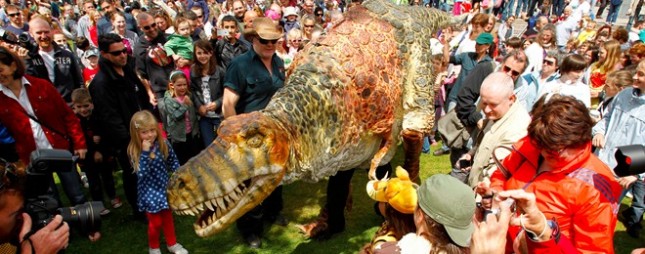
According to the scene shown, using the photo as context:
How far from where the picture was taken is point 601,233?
90.8 inches

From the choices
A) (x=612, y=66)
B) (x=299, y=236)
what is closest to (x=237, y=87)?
(x=299, y=236)

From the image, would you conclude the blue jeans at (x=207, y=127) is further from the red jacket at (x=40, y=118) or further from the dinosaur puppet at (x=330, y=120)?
the dinosaur puppet at (x=330, y=120)

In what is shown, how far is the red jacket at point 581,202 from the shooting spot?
2.31 meters

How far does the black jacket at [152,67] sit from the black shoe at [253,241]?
260 cm

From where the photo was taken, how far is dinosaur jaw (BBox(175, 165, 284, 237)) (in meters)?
2.78

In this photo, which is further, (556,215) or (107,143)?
(107,143)

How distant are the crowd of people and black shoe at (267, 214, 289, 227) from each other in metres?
0.02

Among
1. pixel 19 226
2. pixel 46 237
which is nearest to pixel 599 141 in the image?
pixel 46 237

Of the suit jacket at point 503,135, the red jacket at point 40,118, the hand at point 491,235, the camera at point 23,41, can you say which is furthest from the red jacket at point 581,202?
the camera at point 23,41

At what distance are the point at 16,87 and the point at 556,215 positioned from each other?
4356 mm

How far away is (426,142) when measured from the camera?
7.11 meters

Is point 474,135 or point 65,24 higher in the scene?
point 474,135

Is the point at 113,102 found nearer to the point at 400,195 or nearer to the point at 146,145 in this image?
the point at 146,145

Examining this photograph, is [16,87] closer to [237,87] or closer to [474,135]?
[237,87]
